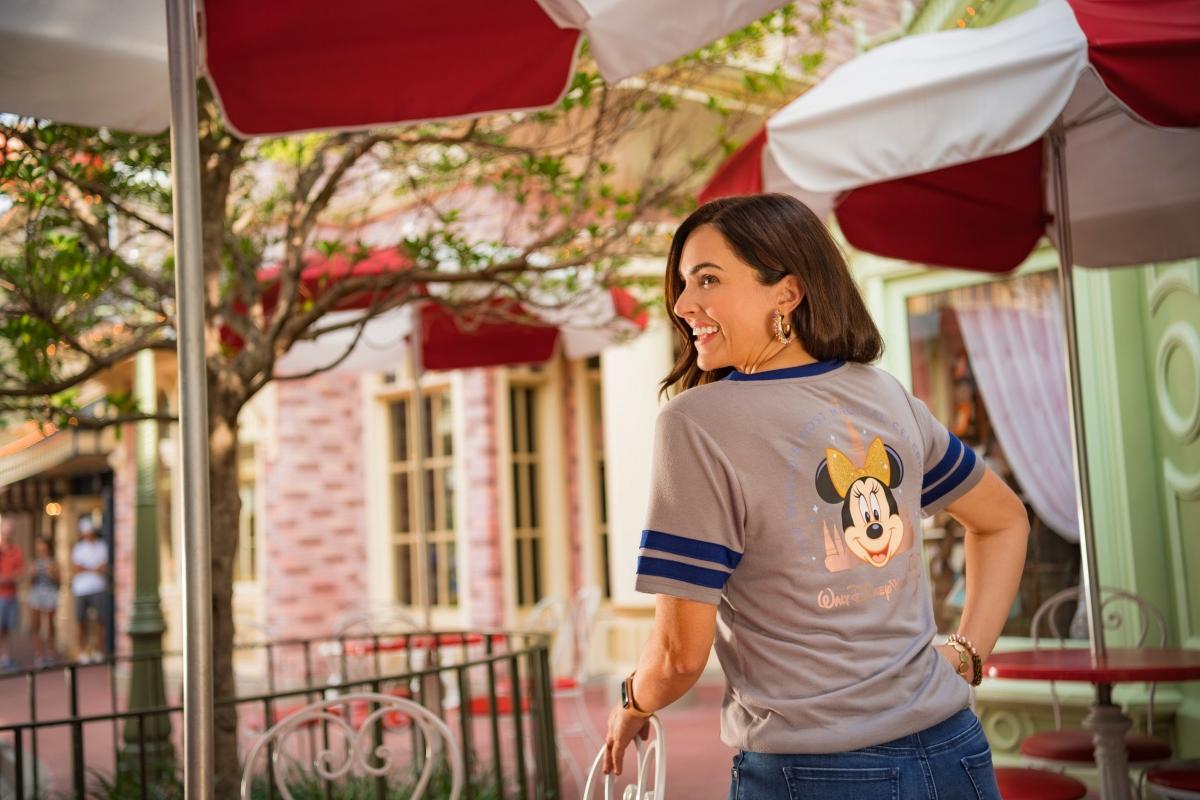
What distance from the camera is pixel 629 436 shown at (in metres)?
9.36

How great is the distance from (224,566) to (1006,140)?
332cm

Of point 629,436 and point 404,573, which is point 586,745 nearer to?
point 629,436

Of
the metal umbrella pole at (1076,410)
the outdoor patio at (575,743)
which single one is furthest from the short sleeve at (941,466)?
the outdoor patio at (575,743)

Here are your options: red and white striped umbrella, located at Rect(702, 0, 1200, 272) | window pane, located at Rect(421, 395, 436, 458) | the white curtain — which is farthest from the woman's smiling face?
window pane, located at Rect(421, 395, 436, 458)

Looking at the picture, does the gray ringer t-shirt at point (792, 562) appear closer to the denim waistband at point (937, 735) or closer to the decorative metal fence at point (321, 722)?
the denim waistband at point (937, 735)

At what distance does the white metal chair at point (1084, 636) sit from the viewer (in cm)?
417

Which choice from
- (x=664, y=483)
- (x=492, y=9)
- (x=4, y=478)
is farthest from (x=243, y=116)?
(x=4, y=478)

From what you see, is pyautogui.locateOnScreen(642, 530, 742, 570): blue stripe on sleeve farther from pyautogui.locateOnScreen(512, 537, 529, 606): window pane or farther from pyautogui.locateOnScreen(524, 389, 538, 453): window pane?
pyautogui.locateOnScreen(524, 389, 538, 453): window pane

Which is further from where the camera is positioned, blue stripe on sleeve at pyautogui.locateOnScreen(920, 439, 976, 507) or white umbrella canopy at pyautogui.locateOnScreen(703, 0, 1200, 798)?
white umbrella canopy at pyautogui.locateOnScreen(703, 0, 1200, 798)

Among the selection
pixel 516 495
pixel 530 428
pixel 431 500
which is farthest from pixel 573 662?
pixel 431 500

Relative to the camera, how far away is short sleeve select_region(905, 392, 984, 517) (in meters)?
1.78

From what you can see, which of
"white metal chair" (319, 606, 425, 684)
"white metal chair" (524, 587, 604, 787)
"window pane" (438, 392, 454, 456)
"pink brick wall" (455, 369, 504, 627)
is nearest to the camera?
"white metal chair" (319, 606, 425, 684)

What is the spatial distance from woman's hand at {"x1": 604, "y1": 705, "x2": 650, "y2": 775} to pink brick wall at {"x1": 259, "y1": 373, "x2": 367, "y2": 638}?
414 inches

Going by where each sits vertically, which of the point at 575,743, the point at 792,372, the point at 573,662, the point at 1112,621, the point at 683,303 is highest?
the point at 683,303
